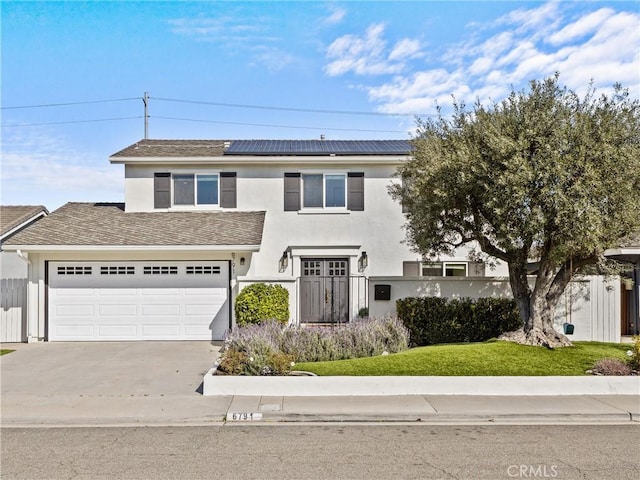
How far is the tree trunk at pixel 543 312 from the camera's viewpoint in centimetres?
1141

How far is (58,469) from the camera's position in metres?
5.71

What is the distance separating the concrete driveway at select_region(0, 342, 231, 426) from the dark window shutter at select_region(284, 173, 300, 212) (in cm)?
531

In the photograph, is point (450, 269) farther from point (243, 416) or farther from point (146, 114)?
point (146, 114)

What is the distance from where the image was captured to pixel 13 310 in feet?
48.5

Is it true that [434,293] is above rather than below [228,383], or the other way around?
above

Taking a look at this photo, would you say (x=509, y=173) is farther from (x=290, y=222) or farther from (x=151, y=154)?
(x=151, y=154)

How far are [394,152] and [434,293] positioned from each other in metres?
5.34

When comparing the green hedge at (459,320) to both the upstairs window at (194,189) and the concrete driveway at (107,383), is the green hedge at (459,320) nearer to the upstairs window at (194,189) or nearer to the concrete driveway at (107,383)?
the concrete driveway at (107,383)

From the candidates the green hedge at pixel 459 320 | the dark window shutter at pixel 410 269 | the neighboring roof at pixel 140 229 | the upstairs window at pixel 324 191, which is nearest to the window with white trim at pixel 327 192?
the upstairs window at pixel 324 191

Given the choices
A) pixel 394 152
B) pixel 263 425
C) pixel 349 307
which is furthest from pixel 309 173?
pixel 263 425

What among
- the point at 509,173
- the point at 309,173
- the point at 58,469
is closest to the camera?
the point at 58,469

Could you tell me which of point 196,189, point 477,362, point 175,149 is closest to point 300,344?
point 477,362

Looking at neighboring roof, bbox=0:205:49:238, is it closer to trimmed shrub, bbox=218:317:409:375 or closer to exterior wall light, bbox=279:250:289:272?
exterior wall light, bbox=279:250:289:272

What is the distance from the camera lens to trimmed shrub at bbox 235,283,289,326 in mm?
13062
